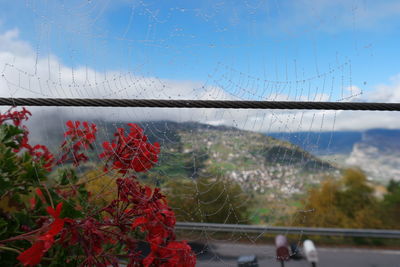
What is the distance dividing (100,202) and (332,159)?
0.52 m

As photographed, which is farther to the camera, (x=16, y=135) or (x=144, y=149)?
A: (x=16, y=135)

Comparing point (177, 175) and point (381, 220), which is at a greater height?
point (177, 175)

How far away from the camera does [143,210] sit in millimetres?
413

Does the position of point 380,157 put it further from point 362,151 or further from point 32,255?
point 32,255

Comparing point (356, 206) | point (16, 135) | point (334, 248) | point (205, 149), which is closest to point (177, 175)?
point (205, 149)

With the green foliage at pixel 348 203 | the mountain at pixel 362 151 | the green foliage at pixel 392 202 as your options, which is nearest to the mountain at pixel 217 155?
the mountain at pixel 362 151

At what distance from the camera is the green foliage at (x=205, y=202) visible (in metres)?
0.63

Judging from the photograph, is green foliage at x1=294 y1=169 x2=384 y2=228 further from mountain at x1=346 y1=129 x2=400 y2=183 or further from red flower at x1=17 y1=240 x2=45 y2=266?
red flower at x1=17 y1=240 x2=45 y2=266

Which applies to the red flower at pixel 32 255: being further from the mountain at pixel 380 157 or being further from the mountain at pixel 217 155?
the mountain at pixel 380 157

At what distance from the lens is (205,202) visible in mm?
702

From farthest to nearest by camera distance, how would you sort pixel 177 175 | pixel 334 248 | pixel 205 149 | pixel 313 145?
1. pixel 334 248
2. pixel 205 149
3. pixel 313 145
4. pixel 177 175

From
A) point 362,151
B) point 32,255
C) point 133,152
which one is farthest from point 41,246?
point 362,151

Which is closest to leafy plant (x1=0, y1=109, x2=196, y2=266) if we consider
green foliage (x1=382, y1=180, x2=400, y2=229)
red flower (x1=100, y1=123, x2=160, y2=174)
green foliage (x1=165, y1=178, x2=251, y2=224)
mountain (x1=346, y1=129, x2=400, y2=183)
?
red flower (x1=100, y1=123, x2=160, y2=174)

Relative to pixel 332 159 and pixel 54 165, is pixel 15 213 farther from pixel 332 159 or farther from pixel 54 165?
pixel 332 159
